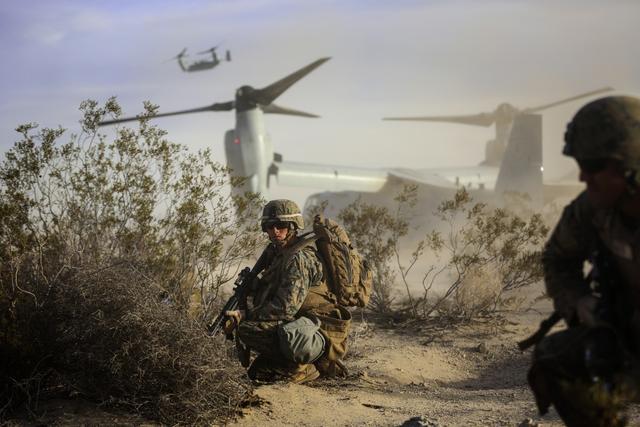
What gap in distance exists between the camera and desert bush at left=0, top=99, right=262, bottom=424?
4.94 metres

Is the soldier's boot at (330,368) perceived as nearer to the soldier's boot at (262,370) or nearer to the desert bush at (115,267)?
the soldier's boot at (262,370)

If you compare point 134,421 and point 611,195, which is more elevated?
point 611,195

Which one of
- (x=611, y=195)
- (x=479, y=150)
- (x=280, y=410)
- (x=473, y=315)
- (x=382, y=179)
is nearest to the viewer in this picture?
(x=611, y=195)

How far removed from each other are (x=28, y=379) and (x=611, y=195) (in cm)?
370

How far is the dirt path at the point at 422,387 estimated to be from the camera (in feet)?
17.3

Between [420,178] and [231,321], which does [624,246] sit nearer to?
[231,321]

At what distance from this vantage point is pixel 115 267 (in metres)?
5.56

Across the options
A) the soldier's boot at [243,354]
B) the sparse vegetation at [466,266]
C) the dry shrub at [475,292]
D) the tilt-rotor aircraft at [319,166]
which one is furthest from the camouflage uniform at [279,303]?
the tilt-rotor aircraft at [319,166]

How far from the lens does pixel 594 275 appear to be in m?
3.18

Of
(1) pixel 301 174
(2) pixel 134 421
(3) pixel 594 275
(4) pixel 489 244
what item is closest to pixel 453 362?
(4) pixel 489 244

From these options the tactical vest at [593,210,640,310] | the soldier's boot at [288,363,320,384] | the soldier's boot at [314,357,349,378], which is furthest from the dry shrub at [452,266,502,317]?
the tactical vest at [593,210,640,310]

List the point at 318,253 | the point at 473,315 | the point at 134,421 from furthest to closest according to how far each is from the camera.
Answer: the point at 473,315
the point at 318,253
the point at 134,421

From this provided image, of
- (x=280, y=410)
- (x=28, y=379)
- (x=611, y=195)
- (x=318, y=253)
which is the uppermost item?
(x=611, y=195)

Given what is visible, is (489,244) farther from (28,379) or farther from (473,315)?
(28,379)
